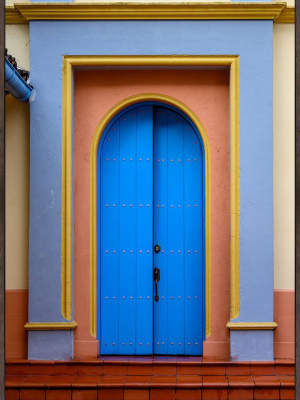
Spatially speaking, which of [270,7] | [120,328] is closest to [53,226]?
[120,328]

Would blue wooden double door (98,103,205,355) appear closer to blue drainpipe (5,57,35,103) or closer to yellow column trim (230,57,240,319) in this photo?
yellow column trim (230,57,240,319)

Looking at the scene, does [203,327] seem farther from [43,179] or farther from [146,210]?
[43,179]

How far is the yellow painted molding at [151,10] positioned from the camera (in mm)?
5949

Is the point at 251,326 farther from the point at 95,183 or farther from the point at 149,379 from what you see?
the point at 95,183

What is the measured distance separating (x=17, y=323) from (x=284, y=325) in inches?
113

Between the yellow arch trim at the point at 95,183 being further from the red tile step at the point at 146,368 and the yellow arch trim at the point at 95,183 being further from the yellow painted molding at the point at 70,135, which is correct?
the red tile step at the point at 146,368

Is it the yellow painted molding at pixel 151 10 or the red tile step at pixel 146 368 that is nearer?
the red tile step at pixel 146 368

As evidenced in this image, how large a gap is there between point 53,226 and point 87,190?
551 mm

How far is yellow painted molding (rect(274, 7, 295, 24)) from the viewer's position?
6.07 meters

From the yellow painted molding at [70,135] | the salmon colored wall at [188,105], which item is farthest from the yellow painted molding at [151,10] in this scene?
the salmon colored wall at [188,105]

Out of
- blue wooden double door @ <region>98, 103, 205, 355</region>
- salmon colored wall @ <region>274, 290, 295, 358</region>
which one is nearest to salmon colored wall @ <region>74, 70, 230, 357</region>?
blue wooden double door @ <region>98, 103, 205, 355</region>

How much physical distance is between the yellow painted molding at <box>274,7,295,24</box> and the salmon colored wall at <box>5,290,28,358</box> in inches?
159

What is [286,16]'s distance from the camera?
6.11 metres

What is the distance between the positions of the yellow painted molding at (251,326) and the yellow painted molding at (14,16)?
397cm
